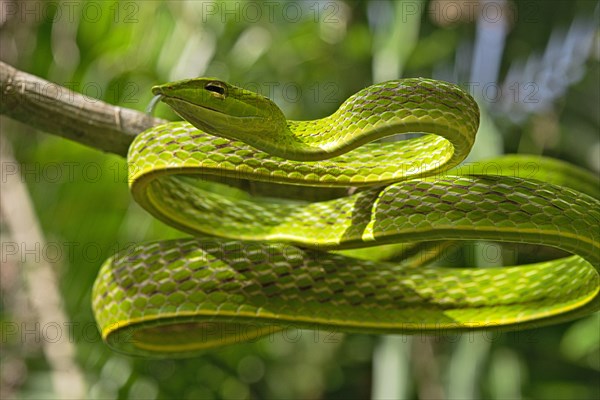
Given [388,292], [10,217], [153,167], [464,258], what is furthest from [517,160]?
[10,217]

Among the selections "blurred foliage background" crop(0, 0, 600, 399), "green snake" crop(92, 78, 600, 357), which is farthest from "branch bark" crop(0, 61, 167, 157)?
"blurred foliage background" crop(0, 0, 600, 399)

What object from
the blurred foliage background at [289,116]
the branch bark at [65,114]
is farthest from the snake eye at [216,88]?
the blurred foliage background at [289,116]

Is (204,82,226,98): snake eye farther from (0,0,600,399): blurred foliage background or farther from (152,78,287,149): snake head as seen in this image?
(0,0,600,399): blurred foliage background

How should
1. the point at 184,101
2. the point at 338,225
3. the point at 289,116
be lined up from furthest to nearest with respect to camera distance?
the point at 289,116 < the point at 338,225 < the point at 184,101

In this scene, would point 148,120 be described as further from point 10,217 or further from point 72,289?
point 10,217

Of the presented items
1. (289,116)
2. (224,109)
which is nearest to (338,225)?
(224,109)

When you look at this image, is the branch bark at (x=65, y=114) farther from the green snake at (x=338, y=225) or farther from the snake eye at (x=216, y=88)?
the snake eye at (x=216, y=88)

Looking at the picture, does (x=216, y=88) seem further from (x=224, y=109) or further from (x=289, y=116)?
(x=289, y=116)
